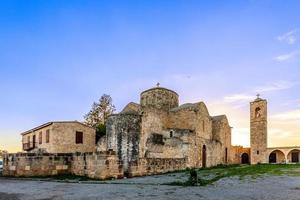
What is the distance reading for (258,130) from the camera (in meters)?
46.8

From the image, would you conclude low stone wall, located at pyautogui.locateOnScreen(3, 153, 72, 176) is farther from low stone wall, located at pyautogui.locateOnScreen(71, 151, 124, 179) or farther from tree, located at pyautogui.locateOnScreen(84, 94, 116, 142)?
tree, located at pyautogui.locateOnScreen(84, 94, 116, 142)

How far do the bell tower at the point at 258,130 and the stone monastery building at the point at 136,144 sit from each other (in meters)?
4.70

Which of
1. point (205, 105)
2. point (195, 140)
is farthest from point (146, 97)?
point (195, 140)

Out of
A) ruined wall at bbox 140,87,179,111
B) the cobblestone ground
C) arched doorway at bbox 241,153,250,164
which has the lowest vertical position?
arched doorway at bbox 241,153,250,164

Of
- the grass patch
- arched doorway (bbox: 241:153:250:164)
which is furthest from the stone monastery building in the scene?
arched doorway (bbox: 241:153:250:164)

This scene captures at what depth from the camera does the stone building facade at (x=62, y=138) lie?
31891mm

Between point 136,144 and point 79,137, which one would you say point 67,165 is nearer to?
point 136,144

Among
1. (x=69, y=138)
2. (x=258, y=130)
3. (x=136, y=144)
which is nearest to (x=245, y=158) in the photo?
(x=258, y=130)

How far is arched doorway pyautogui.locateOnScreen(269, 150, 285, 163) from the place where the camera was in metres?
51.2

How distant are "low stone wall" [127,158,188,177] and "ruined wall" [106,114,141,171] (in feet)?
11.9

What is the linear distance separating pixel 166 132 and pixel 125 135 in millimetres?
5458

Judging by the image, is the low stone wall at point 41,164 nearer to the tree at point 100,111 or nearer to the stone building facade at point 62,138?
the stone building facade at point 62,138

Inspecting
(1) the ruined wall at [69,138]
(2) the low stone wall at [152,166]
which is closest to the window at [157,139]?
(2) the low stone wall at [152,166]

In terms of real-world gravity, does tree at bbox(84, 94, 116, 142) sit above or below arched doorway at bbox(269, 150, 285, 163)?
above
